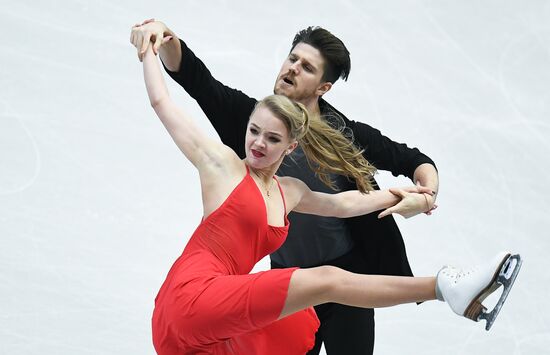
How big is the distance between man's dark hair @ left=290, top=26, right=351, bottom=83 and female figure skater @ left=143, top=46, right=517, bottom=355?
0.60m

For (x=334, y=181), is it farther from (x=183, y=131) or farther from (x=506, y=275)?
(x=506, y=275)

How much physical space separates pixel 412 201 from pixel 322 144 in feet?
1.66

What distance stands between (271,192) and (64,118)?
103 inches

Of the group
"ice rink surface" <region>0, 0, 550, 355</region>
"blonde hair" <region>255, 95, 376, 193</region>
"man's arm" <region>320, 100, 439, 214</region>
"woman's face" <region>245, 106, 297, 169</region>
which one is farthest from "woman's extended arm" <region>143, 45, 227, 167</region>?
"ice rink surface" <region>0, 0, 550, 355</region>

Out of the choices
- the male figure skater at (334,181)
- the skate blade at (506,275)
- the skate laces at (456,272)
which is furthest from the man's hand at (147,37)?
the skate blade at (506,275)

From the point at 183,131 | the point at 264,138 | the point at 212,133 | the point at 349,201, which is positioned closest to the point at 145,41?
the point at 183,131

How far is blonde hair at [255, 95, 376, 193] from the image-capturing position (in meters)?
3.91

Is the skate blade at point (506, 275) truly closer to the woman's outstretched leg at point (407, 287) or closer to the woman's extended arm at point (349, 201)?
the woman's outstretched leg at point (407, 287)

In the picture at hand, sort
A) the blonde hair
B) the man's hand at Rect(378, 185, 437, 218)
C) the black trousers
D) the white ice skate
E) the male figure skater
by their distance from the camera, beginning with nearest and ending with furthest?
the white ice skate < the blonde hair < the man's hand at Rect(378, 185, 437, 218) < the male figure skater < the black trousers

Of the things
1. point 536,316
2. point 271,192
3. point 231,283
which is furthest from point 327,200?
point 536,316

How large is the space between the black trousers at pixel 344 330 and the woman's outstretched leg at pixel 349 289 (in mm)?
1189

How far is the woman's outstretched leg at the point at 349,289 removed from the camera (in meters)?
3.45

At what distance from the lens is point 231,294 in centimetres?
350

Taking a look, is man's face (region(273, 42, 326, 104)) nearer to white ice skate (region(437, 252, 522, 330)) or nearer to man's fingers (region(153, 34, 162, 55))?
man's fingers (region(153, 34, 162, 55))
